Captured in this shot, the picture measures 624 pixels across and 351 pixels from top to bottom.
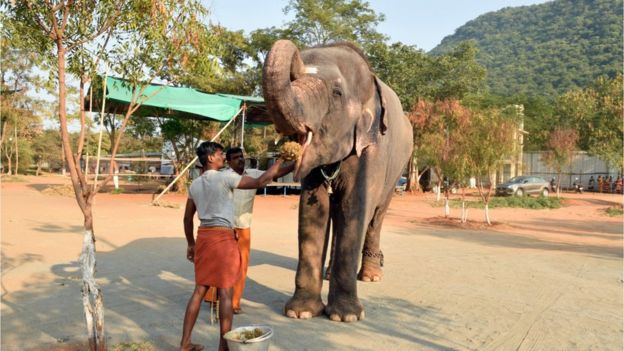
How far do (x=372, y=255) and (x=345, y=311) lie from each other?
2388mm

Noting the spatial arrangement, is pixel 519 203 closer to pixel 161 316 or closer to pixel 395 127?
pixel 395 127

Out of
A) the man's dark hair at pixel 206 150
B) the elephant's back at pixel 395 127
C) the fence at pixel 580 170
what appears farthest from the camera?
the fence at pixel 580 170

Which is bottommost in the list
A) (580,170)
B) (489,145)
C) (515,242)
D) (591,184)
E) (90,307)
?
(515,242)

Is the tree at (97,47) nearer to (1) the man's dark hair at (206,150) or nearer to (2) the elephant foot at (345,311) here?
(1) the man's dark hair at (206,150)

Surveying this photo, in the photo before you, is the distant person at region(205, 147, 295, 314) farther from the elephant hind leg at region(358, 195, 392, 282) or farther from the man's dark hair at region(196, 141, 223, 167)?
the elephant hind leg at region(358, 195, 392, 282)

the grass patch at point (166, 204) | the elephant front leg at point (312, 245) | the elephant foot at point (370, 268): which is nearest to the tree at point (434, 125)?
the grass patch at point (166, 204)

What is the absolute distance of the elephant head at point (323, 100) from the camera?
3.65 metres

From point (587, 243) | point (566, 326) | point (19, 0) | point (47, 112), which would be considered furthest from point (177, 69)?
point (47, 112)

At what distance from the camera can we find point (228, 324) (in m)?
4.02

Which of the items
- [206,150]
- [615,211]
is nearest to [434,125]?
[615,211]

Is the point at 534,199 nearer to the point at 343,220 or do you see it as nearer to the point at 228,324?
the point at 343,220

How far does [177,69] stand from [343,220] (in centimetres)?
230

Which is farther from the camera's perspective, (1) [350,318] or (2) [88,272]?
(1) [350,318]

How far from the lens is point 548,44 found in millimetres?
95125
